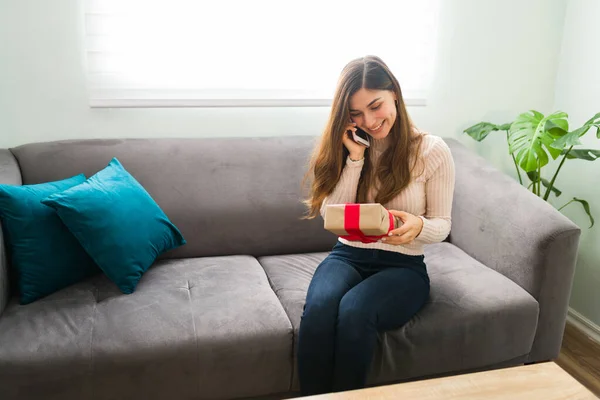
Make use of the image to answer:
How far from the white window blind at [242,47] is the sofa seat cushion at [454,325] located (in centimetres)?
84

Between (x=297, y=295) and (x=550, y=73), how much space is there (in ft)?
5.84

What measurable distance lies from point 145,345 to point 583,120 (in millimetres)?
2106

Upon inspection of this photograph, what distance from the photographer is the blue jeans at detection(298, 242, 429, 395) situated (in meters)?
1.64

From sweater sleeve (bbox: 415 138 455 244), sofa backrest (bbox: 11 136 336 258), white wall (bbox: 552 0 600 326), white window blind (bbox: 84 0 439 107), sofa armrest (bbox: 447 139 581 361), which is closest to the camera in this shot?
sweater sleeve (bbox: 415 138 455 244)

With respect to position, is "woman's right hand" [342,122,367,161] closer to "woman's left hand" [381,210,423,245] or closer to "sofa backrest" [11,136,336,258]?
"woman's left hand" [381,210,423,245]

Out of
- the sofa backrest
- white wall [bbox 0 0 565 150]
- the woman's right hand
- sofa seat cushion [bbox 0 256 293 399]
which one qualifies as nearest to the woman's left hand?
the woman's right hand

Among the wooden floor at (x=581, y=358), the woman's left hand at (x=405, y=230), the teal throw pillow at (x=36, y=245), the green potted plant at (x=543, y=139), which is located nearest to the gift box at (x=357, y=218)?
the woman's left hand at (x=405, y=230)

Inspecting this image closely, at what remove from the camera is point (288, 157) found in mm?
2400

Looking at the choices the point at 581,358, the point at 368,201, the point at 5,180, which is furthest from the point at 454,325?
the point at 5,180

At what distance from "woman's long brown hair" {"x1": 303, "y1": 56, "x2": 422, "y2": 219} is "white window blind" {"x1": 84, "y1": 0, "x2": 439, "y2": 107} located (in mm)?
685

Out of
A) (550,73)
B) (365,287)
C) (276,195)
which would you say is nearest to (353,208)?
(365,287)

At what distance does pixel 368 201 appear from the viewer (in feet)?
6.30

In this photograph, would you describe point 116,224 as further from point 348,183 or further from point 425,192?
point 425,192

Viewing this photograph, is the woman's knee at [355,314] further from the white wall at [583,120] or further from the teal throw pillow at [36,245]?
the white wall at [583,120]
